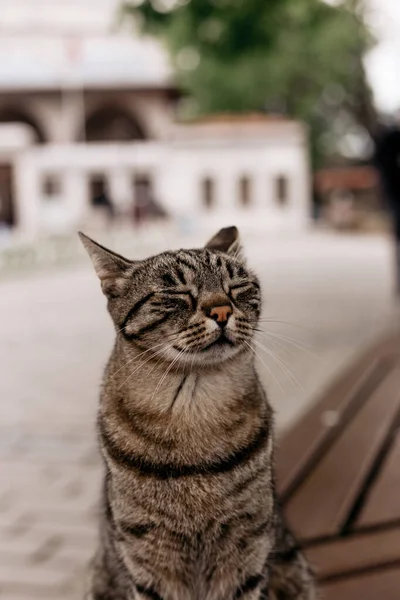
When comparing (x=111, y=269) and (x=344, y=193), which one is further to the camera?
(x=344, y=193)

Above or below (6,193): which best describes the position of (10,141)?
above

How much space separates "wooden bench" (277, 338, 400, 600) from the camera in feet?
7.96

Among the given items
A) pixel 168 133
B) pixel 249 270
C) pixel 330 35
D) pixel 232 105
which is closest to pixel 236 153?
pixel 168 133

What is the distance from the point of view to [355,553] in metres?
2.49

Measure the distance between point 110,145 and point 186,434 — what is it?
109 feet

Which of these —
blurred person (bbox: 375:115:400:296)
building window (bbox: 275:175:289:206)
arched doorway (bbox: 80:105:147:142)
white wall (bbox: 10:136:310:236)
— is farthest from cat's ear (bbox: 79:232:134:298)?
arched doorway (bbox: 80:105:147:142)

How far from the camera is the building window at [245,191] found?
32688 mm

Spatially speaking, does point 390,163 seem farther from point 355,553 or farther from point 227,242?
point 227,242

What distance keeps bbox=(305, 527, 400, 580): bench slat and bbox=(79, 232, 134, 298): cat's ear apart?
1.06 m

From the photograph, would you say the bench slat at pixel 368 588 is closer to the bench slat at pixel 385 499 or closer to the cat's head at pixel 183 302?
the bench slat at pixel 385 499

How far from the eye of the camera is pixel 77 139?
3888 cm

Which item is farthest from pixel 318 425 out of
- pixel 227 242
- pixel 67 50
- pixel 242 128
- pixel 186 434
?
pixel 67 50

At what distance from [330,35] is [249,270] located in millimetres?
8551

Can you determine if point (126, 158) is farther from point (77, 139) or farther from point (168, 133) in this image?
point (77, 139)
